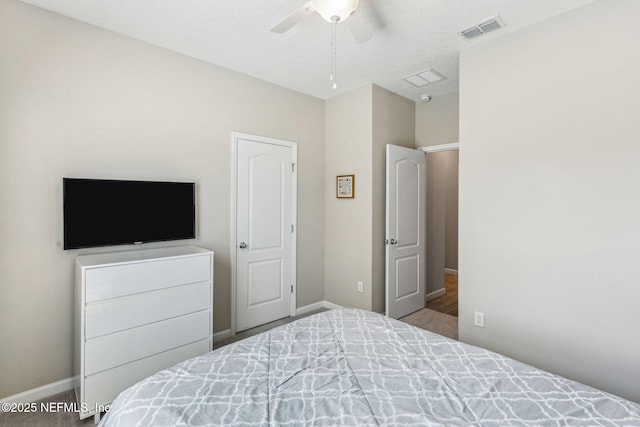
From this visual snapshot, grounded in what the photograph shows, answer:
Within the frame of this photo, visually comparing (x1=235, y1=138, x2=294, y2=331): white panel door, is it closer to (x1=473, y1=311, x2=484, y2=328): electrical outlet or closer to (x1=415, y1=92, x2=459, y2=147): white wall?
(x1=415, y1=92, x2=459, y2=147): white wall

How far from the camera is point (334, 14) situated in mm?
1687

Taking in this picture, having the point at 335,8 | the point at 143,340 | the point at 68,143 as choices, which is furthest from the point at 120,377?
the point at 335,8

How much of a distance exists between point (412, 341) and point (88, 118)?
9.09ft

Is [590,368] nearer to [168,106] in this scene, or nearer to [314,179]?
[314,179]


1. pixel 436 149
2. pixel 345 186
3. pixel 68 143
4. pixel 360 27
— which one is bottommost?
pixel 345 186

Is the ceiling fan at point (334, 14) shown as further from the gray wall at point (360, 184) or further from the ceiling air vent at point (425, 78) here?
the gray wall at point (360, 184)

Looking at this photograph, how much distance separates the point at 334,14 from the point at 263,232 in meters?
2.28

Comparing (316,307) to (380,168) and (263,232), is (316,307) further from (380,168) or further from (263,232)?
(380,168)

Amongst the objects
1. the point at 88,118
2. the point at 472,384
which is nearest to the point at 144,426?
the point at 472,384

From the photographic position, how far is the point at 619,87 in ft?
6.46

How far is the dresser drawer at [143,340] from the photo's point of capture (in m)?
1.94

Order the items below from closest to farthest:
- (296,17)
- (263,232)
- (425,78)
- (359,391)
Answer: (359,391)
(296,17)
(425,78)
(263,232)

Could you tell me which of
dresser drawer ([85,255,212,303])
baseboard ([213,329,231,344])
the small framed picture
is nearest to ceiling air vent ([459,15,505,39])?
the small framed picture

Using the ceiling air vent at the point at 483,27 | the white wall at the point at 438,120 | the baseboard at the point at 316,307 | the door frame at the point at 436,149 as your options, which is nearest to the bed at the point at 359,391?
the baseboard at the point at 316,307
